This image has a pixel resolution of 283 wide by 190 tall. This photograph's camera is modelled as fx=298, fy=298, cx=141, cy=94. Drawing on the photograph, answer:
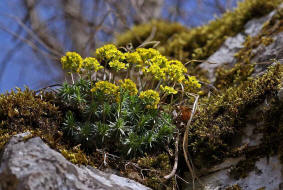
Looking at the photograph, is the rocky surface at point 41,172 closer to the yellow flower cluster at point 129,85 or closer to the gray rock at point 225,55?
the yellow flower cluster at point 129,85

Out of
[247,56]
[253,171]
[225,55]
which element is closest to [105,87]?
[253,171]

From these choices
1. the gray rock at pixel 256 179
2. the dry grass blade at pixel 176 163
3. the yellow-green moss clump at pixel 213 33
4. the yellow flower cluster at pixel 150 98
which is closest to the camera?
the gray rock at pixel 256 179

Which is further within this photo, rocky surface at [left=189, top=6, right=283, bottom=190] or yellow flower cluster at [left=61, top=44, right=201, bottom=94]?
yellow flower cluster at [left=61, top=44, right=201, bottom=94]

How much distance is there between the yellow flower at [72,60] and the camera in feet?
7.07

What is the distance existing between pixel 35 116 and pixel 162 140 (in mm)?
961

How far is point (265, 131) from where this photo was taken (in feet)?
7.09

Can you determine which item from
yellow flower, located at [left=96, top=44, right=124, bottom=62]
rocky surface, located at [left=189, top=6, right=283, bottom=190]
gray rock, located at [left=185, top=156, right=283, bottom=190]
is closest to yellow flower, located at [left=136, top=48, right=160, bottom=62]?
yellow flower, located at [left=96, top=44, right=124, bottom=62]

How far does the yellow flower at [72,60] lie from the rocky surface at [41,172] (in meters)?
0.59

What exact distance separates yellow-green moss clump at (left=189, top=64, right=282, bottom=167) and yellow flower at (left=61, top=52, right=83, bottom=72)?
1016 mm

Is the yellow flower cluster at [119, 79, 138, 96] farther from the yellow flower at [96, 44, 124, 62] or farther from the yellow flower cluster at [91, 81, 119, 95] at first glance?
the yellow flower at [96, 44, 124, 62]

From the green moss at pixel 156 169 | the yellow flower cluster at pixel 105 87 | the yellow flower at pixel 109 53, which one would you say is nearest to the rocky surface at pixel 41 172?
the green moss at pixel 156 169

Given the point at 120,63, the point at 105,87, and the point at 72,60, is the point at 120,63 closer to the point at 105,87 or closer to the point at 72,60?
the point at 105,87

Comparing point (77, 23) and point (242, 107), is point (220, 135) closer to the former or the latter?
point (242, 107)

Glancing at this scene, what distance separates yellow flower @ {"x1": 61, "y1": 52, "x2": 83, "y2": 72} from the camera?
2156 mm
